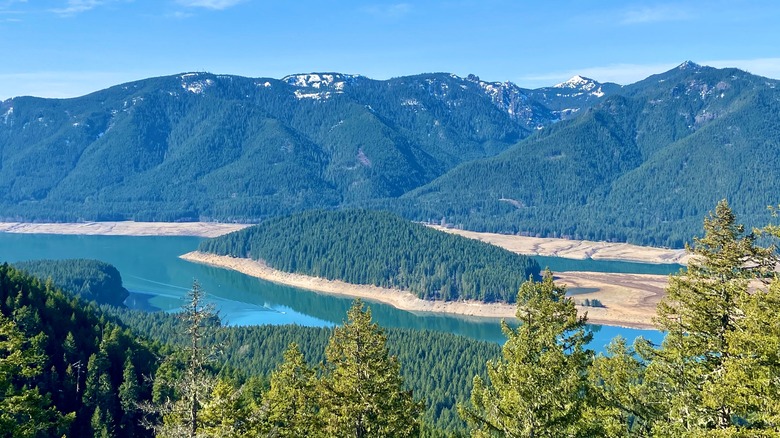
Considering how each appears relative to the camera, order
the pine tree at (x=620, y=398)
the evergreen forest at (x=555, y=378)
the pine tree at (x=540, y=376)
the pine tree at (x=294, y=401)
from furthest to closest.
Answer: the pine tree at (x=294, y=401) → the pine tree at (x=620, y=398) → the pine tree at (x=540, y=376) → the evergreen forest at (x=555, y=378)

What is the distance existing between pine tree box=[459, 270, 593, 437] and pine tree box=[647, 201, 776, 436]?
3113 millimetres

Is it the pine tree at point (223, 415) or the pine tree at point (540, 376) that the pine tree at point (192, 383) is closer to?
the pine tree at point (223, 415)

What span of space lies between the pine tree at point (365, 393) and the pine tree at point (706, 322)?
34.4 ft

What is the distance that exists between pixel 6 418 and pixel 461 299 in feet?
556

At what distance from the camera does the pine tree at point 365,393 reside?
93.5 feet

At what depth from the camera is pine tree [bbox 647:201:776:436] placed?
74.6 feet

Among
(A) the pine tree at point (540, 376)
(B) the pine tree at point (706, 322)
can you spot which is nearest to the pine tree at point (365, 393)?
(A) the pine tree at point (540, 376)

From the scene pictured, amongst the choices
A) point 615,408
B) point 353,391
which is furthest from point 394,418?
point 615,408

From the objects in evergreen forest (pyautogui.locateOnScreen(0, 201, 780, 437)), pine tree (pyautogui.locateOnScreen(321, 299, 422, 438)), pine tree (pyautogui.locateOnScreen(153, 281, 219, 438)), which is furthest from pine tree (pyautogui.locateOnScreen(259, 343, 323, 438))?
pine tree (pyautogui.locateOnScreen(153, 281, 219, 438))

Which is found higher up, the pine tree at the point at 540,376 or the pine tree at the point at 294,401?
the pine tree at the point at 540,376

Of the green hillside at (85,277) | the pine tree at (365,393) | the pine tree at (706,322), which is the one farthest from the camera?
the green hillside at (85,277)

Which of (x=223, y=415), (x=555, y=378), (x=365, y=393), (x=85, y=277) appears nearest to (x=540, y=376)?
(x=555, y=378)

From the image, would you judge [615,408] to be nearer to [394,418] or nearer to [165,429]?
[394,418]

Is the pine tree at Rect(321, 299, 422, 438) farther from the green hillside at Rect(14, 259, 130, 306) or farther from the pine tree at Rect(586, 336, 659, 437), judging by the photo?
the green hillside at Rect(14, 259, 130, 306)
